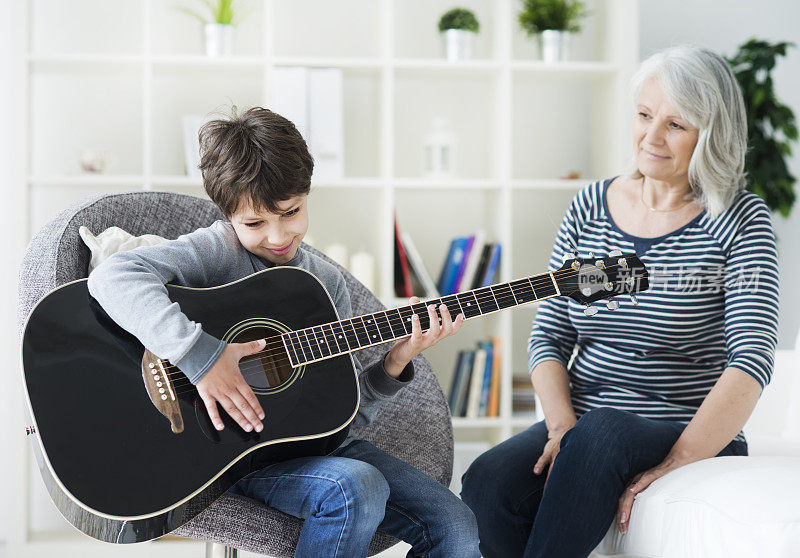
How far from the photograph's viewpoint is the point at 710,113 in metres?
1.35

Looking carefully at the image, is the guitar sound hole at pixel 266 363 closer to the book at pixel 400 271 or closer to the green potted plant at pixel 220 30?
the book at pixel 400 271

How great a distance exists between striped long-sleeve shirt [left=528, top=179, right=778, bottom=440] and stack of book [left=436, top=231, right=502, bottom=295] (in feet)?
3.01

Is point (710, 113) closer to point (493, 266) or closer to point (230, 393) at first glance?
point (230, 393)

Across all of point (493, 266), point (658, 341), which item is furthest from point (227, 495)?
point (493, 266)

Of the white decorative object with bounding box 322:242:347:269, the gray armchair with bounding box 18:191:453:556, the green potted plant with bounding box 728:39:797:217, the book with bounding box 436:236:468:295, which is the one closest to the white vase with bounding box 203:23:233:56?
the white decorative object with bounding box 322:242:347:269

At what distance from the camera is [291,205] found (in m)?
1.21

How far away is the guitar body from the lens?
3.26 feet

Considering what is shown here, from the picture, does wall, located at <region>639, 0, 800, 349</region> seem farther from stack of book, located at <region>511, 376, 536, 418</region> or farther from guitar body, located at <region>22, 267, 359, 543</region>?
guitar body, located at <region>22, 267, 359, 543</region>

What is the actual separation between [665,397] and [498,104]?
1295mm

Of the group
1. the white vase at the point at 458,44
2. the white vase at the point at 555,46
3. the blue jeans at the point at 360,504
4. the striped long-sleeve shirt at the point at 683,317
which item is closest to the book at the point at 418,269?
the white vase at the point at 458,44

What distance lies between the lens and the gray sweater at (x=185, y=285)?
3.49 feet

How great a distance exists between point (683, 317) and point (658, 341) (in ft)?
0.19

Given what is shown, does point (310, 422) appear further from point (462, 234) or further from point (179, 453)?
point (462, 234)

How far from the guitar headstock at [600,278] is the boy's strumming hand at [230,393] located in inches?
19.9
